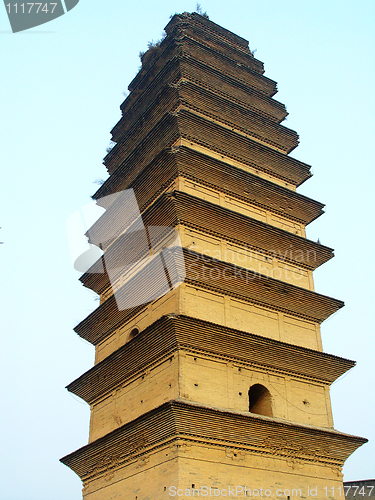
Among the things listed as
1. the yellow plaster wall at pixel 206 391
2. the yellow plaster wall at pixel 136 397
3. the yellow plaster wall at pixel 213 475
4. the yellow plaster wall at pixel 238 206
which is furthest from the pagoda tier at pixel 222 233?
the yellow plaster wall at pixel 213 475

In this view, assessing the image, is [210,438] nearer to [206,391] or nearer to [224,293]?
[206,391]

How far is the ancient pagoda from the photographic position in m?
11.2

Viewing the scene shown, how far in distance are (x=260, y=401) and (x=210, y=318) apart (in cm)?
208

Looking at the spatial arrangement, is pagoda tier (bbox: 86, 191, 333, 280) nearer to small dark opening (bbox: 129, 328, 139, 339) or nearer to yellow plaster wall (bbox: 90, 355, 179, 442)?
small dark opening (bbox: 129, 328, 139, 339)

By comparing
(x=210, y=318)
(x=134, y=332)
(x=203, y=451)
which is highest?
(x=134, y=332)

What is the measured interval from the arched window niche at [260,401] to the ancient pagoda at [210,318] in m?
0.03

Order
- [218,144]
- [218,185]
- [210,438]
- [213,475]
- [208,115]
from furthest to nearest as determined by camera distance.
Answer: [208,115]
[218,144]
[218,185]
[210,438]
[213,475]

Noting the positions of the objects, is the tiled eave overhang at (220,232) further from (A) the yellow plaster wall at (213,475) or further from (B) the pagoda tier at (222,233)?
(A) the yellow plaster wall at (213,475)

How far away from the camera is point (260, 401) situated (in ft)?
41.2

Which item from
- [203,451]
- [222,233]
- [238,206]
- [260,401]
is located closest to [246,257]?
[222,233]

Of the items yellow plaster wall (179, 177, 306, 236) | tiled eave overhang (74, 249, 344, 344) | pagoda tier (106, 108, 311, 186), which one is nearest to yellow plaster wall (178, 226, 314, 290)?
tiled eave overhang (74, 249, 344, 344)

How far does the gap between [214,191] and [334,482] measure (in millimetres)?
7095

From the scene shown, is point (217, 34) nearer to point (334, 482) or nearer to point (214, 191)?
point (214, 191)

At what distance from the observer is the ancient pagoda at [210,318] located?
11156 mm
